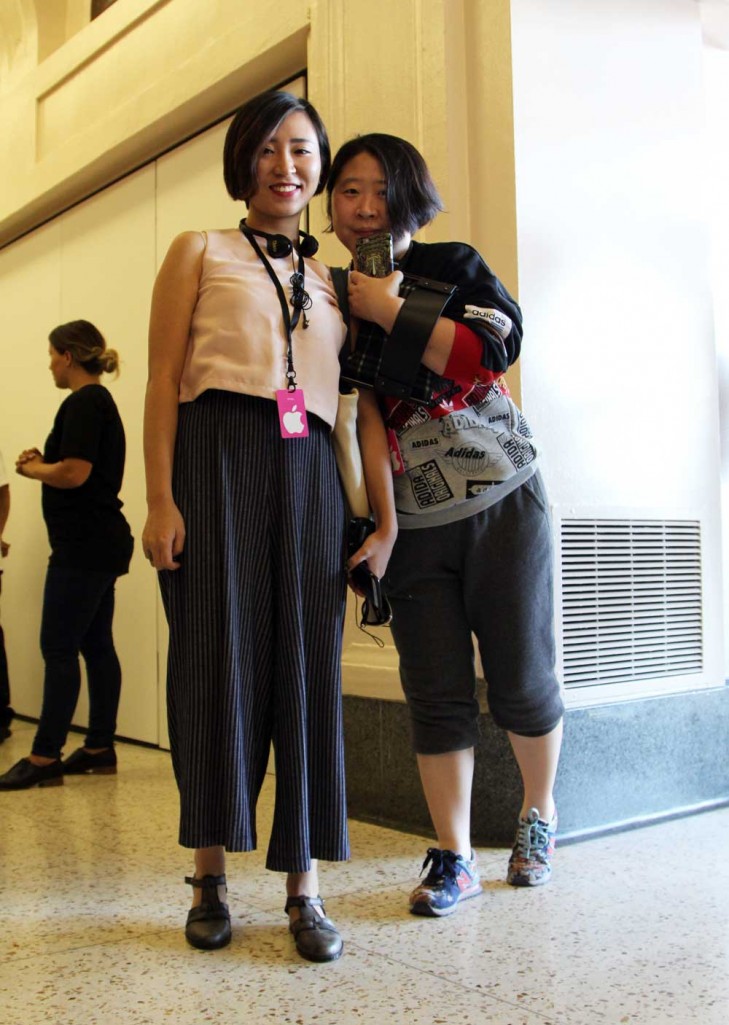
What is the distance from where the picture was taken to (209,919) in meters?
1.72

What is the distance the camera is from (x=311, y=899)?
1.72 metres

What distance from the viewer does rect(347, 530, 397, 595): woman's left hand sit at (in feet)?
5.82

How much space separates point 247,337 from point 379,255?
303 mm

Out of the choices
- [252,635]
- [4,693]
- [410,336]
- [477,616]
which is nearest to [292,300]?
[410,336]

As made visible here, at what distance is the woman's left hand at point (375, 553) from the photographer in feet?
5.82

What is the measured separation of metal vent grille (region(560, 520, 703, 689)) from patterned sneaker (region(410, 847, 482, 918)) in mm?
684

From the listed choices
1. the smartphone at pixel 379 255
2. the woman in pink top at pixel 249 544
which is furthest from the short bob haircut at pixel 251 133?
the smartphone at pixel 379 255

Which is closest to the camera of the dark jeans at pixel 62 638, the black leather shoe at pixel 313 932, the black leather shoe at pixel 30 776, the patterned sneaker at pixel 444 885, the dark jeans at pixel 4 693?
the black leather shoe at pixel 313 932

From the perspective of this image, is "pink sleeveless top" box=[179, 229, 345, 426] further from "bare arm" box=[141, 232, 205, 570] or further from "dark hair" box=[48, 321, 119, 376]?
"dark hair" box=[48, 321, 119, 376]

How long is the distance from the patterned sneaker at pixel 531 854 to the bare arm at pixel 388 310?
90 cm

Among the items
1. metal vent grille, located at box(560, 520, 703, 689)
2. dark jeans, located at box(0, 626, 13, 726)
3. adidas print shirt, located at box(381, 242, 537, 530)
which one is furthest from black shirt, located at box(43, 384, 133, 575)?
adidas print shirt, located at box(381, 242, 537, 530)

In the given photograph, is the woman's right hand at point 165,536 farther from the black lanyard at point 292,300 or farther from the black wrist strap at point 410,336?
the black wrist strap at point 410,336

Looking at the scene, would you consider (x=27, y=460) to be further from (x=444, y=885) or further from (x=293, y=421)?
(x=444, y=885)

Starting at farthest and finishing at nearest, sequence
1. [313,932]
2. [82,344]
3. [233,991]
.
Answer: [82,344] → [313,932] → [233,991]
